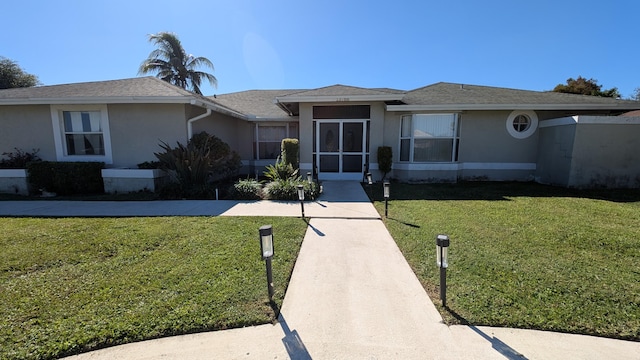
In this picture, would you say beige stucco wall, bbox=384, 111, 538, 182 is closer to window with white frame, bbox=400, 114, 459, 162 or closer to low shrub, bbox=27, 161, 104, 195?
window with white frame, bbox=400, 114, 459, 162

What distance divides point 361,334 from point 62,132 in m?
12.1

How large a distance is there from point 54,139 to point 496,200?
14.7 metres

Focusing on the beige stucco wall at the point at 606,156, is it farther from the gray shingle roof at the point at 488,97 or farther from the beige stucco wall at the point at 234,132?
the beige stucco wall at the point at 234,132

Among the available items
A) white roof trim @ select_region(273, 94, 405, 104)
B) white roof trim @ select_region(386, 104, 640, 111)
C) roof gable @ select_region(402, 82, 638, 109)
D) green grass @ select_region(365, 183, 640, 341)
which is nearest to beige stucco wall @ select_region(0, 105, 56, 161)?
white roof trim @ select_region(273, 94, 405, 104)

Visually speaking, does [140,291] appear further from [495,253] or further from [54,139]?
[54,139]

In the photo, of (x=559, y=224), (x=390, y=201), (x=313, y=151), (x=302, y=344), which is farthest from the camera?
(x=313, y=151)

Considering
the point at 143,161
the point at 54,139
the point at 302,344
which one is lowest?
the point at 302,344

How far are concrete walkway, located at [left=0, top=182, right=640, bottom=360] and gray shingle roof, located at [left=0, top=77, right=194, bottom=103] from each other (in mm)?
7663

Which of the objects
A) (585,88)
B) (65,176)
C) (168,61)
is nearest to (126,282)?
(65,176)

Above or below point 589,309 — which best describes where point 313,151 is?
above

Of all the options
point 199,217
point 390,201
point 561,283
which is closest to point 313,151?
point 390,201

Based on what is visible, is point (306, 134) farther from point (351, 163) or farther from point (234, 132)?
point (234, 132)

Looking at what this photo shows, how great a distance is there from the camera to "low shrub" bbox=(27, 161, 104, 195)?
8.36 metres

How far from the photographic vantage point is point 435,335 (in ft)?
7.96
